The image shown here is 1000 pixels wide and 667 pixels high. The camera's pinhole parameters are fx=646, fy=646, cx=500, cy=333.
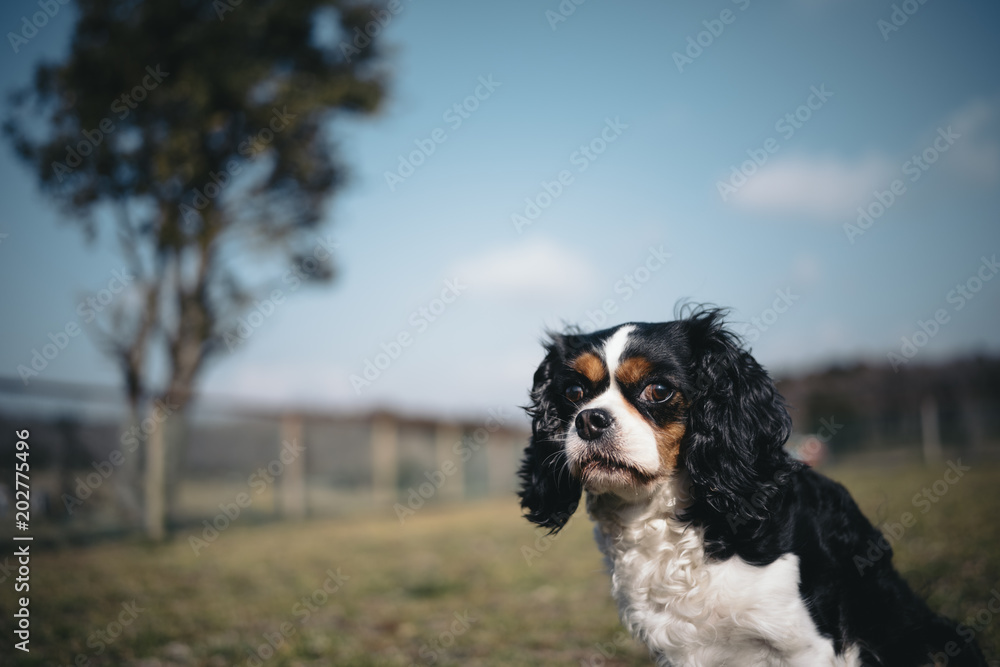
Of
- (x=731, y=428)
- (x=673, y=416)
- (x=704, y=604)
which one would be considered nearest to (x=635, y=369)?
(x=673, y=416)

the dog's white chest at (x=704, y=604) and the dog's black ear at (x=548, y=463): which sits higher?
the dog's black ear at (x=548, y=463)

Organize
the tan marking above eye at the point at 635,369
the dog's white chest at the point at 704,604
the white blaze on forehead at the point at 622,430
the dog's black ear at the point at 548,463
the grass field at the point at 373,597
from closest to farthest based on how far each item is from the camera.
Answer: the dog's white chest at the point at 704,604
the white blaze on forehead at the point at 622,430
the tan marking above eye at the point at 635,369
the dog's black ear at the point at 548,463
the grass field at the point at 373,597

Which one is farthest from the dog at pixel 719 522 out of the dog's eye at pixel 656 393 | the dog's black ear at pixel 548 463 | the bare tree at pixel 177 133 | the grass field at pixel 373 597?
the bare tree at pixel 177 133

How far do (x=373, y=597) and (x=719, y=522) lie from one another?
3741 mm

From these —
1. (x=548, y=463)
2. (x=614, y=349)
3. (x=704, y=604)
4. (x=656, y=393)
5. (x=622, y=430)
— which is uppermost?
(x=614, y=349)

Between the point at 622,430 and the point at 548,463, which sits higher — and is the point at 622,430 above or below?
above

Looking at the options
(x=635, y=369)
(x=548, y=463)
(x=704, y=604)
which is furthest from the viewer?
(x=548, y=463)

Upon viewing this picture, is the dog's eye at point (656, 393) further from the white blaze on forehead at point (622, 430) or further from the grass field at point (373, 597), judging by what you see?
the grass field at point (373, 597)

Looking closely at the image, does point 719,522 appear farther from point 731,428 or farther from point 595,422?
point 595,422

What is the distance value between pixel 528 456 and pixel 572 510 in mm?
327

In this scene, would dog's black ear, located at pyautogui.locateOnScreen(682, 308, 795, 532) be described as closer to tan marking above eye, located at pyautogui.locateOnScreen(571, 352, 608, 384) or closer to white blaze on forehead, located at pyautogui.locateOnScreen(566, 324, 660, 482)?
white blaze on forehead, located at pyautogui.locateOnScreen(566, 324, 660, 482)

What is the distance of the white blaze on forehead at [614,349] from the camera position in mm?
2369

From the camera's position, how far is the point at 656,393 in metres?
2.37

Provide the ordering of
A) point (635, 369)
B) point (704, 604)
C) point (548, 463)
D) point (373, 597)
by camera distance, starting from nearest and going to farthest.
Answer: point (704, 604) < point (635, 369) < point (548, 463) < point (373, 597)
